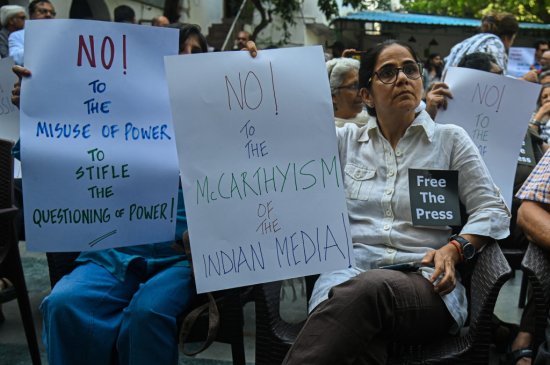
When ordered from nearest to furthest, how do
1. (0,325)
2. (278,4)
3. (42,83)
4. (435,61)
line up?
Answer: (42,83)
(0,325)
(435,61)
(278,4)

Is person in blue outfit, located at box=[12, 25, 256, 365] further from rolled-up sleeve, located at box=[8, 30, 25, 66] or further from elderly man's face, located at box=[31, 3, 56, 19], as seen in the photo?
elderly man's face, located at box=[31, 3, 56, 19]

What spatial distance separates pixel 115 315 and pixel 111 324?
0.06 meters

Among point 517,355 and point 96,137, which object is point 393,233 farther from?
point 96,137

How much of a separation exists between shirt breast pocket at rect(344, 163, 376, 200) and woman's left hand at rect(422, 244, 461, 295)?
1.17ft

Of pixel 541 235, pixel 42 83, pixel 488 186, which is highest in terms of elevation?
pixel 42 83

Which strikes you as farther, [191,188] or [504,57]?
[504,57]

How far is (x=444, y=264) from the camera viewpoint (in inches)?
88.7

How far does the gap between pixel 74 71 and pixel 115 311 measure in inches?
35.9

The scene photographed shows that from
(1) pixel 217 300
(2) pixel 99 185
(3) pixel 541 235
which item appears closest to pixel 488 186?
(3) pixel 541 235

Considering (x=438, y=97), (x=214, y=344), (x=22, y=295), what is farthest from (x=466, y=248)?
(x=22, y=295)

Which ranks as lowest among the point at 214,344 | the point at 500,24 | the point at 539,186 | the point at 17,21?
the point at 214,344

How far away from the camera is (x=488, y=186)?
2.46 metres

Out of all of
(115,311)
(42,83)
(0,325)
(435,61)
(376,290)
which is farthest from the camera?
(435,61)

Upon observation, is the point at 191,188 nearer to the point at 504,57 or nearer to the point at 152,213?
the point at 152,213
